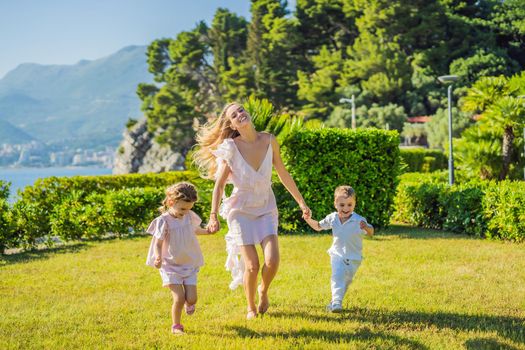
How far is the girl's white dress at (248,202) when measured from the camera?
557 cm

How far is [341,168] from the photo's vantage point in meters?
12.5

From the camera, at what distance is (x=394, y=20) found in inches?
2140

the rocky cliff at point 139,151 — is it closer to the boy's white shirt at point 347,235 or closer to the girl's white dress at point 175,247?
the boy's white shirt at point 347,235

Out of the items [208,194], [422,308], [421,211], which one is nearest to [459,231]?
[421,211]

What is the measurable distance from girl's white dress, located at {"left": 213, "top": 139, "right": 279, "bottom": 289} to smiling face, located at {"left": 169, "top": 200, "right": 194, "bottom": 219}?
0.47 meters

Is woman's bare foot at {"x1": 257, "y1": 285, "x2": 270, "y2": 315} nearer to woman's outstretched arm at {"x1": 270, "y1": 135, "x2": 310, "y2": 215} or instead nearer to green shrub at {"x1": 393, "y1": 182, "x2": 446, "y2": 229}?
woman's outstretched arm at {"x1": 270, "y1": 135, "x2": 310, "y2": 215}

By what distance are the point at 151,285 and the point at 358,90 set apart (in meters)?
45.7

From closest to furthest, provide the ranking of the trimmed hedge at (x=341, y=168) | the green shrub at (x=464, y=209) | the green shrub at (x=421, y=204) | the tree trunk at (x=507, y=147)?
the green shrub at (x=464, y=209), the trimmed hedge at (x=341, y=168), the green shrub at (x=421, y=204), the tree trunk at (x=507, y=147)

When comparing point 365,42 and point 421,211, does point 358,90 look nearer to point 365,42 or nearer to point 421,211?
point 365,42

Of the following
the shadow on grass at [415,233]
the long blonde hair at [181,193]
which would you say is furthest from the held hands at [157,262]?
the shadow on grass at [415,233]

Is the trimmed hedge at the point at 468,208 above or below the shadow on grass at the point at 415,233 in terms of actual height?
above

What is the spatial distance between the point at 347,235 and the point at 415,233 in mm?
6518

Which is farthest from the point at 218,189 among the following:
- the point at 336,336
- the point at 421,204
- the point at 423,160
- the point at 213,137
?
the point at 423,160

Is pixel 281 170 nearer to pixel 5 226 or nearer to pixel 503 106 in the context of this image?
pixel 5 226
